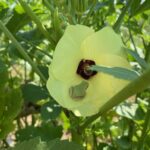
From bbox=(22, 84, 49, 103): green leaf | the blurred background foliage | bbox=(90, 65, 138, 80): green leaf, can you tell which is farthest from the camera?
bbox=(22, 84, 49, 103): green leaf

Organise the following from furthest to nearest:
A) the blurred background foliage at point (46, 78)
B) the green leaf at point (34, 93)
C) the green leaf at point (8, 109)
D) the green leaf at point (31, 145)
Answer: the green leaf at point (34, 93) → the green leaf at point (8, 109) → the blurred background foliage at point (46, 78) → the green leaf at point (31, 145)

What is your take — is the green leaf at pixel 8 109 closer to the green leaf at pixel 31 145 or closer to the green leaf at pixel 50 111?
the green leaf at pixel 50 111

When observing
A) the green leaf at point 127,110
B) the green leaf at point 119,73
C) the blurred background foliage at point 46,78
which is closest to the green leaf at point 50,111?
the blurred background foliage at point 46,78

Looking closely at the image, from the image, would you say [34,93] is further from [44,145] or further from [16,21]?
[44,145]

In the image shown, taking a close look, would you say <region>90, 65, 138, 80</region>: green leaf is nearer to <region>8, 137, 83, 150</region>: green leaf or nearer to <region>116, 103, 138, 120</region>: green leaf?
<region>8, 137, 83, 150</region>: green leaf

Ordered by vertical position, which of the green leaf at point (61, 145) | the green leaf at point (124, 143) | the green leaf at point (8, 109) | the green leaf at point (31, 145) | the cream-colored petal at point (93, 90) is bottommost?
the green leaf at point (124, 143)

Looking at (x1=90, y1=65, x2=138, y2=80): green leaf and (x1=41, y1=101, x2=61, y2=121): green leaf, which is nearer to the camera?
(x1=90, y1=65, x2=138, y2=80): green leaf

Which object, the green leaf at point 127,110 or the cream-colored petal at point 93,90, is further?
the green leaf at point 127,110

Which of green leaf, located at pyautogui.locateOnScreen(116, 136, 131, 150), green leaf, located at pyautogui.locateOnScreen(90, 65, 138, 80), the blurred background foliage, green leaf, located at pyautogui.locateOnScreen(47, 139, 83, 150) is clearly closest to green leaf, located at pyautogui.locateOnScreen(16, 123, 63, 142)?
the blurred background foliage
